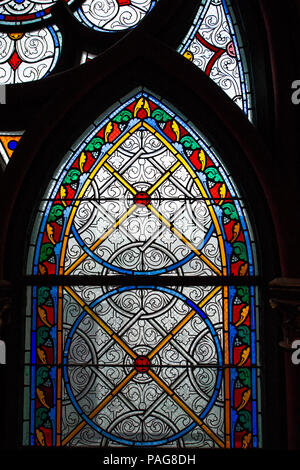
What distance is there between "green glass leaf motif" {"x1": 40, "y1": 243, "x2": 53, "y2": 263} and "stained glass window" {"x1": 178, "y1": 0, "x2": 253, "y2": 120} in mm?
1386

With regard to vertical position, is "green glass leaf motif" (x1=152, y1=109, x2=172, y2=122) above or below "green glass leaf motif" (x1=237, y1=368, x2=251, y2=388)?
above

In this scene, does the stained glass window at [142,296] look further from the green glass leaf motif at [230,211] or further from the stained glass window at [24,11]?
the stained glass window at [24,11]

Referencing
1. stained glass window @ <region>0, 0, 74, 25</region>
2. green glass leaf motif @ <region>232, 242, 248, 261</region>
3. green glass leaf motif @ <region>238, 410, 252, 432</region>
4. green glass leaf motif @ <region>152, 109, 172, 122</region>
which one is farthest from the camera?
stained glass window @ <region>0, 0, 74, 25</region>

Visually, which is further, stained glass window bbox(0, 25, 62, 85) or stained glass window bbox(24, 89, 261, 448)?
stained glass window bbox(0, 25, 62, 85)

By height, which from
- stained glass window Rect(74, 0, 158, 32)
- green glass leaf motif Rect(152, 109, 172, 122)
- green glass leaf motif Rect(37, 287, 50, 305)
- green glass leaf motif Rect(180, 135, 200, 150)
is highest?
stained glass window Rect(74, 0, 158, 32)

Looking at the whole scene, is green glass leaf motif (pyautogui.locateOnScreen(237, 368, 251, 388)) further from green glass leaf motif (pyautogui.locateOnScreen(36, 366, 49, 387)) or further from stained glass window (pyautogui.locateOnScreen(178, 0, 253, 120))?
stained glass window (pyautogui.locateOnScreen(178, 0, 253, 120))

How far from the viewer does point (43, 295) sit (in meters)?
3.37

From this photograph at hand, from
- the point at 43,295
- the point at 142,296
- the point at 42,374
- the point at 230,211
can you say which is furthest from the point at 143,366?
the point at 230,211

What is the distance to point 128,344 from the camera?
335 centimetres

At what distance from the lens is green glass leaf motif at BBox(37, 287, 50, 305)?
337 centimetres

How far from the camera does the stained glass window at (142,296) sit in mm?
3293

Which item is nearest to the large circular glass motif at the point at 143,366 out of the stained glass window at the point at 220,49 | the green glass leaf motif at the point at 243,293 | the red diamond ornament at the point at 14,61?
the green glass leaf motif at the point at 243,293

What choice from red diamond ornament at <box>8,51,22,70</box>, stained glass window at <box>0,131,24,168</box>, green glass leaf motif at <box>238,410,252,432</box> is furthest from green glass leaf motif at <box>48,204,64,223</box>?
green glass leaf motif at <box>238,410,252,432</box>
